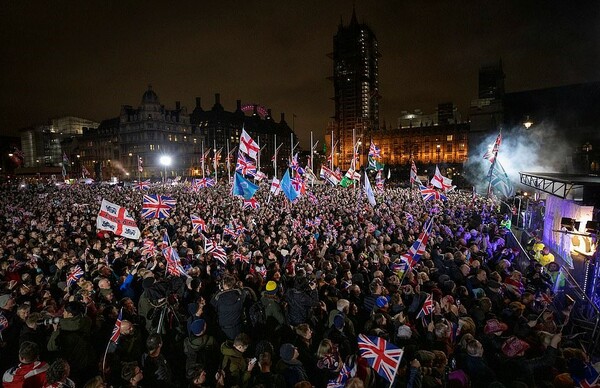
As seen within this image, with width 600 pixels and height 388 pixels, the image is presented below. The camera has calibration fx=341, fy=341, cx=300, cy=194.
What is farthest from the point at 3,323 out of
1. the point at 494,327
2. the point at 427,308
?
the point at 494,327

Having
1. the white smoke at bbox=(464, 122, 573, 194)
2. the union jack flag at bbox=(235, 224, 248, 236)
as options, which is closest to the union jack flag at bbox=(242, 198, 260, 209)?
the union jack flag at bbox=(235, 224, 248, 236)

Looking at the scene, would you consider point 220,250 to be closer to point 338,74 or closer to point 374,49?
point 338,74

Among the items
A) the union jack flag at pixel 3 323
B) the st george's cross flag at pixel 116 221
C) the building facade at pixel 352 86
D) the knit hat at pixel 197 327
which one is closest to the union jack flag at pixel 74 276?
the st george's cross flag at pixel 116 221

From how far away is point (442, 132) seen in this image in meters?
84.9

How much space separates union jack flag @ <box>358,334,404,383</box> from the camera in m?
3.87

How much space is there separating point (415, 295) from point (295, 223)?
8.28m

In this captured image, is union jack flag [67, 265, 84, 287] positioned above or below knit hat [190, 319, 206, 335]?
below

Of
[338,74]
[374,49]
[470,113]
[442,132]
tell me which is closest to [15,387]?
[470,113]

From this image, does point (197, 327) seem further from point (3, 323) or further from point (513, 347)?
point (513, 347)

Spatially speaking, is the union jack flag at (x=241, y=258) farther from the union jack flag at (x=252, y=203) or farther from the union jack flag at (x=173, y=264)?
the union jack flag at (x=252, y=203)

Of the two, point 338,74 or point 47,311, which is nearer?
point 47,311

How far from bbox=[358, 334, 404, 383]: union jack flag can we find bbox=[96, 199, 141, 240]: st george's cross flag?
7.35 m

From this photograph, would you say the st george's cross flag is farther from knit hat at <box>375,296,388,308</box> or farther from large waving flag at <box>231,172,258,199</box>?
knit hat at <box>375,296,388,308</box>

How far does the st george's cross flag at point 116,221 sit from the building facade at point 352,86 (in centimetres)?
9001
